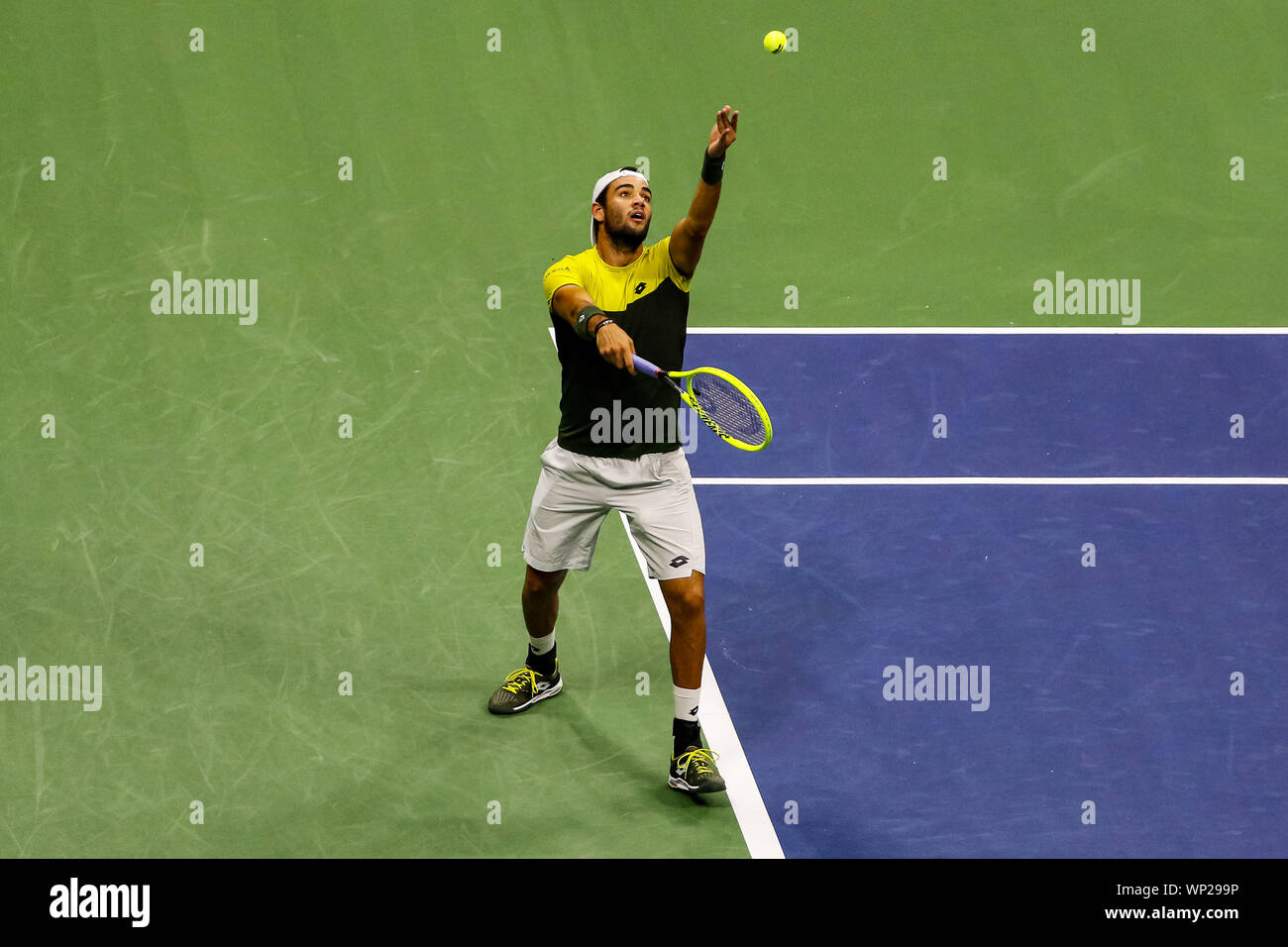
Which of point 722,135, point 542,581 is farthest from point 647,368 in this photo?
point 542,581

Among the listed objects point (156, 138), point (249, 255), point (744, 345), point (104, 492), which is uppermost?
point (156, 138)

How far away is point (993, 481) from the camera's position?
8.20 meters

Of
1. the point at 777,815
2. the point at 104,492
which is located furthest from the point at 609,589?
the point at 104,492

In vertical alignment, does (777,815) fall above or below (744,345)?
below

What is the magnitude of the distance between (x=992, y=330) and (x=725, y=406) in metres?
4.05

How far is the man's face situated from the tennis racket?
584mm

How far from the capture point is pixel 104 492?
787cm

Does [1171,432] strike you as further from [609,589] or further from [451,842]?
[451,842]

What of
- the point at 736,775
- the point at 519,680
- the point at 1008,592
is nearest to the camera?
the point at 736,775

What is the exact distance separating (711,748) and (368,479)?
10.0 ft

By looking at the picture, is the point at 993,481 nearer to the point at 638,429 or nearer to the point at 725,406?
the point at 725,406

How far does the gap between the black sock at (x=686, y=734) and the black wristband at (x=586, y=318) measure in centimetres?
176

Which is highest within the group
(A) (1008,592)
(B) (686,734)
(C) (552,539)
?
(C) (552,539)

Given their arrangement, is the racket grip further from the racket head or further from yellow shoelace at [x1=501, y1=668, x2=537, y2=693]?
yellow shoelace at [x1=501, y1=668, x2=537, y2=693]
